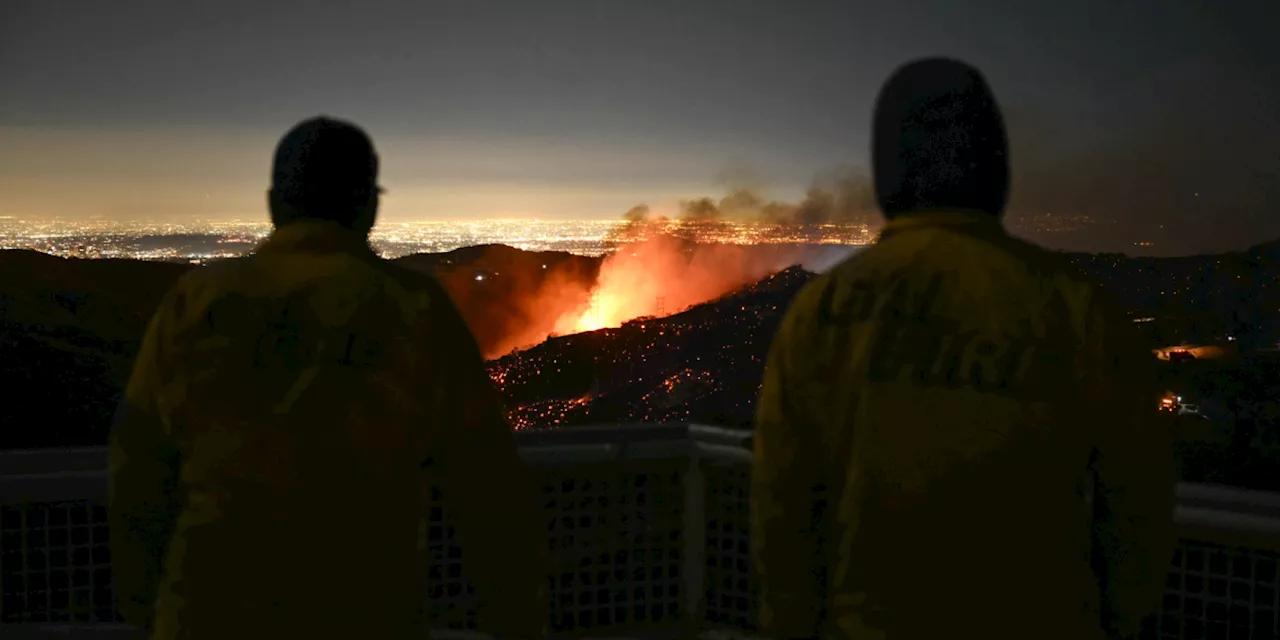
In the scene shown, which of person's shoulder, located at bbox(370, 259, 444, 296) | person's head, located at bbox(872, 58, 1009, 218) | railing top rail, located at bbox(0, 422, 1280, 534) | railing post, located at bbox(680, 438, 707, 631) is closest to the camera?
person's head, located at bbox(872, 58, 1009, 218)

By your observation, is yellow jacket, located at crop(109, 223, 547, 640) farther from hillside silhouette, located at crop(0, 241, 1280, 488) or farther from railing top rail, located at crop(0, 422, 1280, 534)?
hillside silhouette, located at crop(0, 241, 1280, 488)

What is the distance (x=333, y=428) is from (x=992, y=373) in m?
1.46

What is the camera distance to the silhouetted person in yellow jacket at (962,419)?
5.69ft

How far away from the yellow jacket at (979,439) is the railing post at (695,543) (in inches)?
72.8

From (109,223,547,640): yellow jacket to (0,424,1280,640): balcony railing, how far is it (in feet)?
4.31

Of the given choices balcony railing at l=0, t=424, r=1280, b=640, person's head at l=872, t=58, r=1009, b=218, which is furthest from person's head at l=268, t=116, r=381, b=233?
balcony railing at l=0, t=424, r=1280, b=640

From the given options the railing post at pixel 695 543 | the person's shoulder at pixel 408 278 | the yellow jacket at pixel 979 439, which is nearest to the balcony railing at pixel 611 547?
the railing post at pixel 695 543

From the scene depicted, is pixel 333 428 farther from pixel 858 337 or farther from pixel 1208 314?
pixel 1208 314

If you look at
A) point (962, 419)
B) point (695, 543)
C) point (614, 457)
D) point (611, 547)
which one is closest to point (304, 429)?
point (962, 419)

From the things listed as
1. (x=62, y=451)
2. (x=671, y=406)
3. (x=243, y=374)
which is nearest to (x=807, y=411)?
(x=243, y=374)

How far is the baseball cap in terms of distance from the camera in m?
2.00

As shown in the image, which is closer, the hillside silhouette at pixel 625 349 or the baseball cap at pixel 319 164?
the baseball cap at pixel 319 164

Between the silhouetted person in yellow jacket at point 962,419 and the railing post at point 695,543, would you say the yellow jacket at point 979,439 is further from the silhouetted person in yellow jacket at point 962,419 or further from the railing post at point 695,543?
the railing post at point 695,543

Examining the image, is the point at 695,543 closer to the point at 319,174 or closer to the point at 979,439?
the point at 979,439
